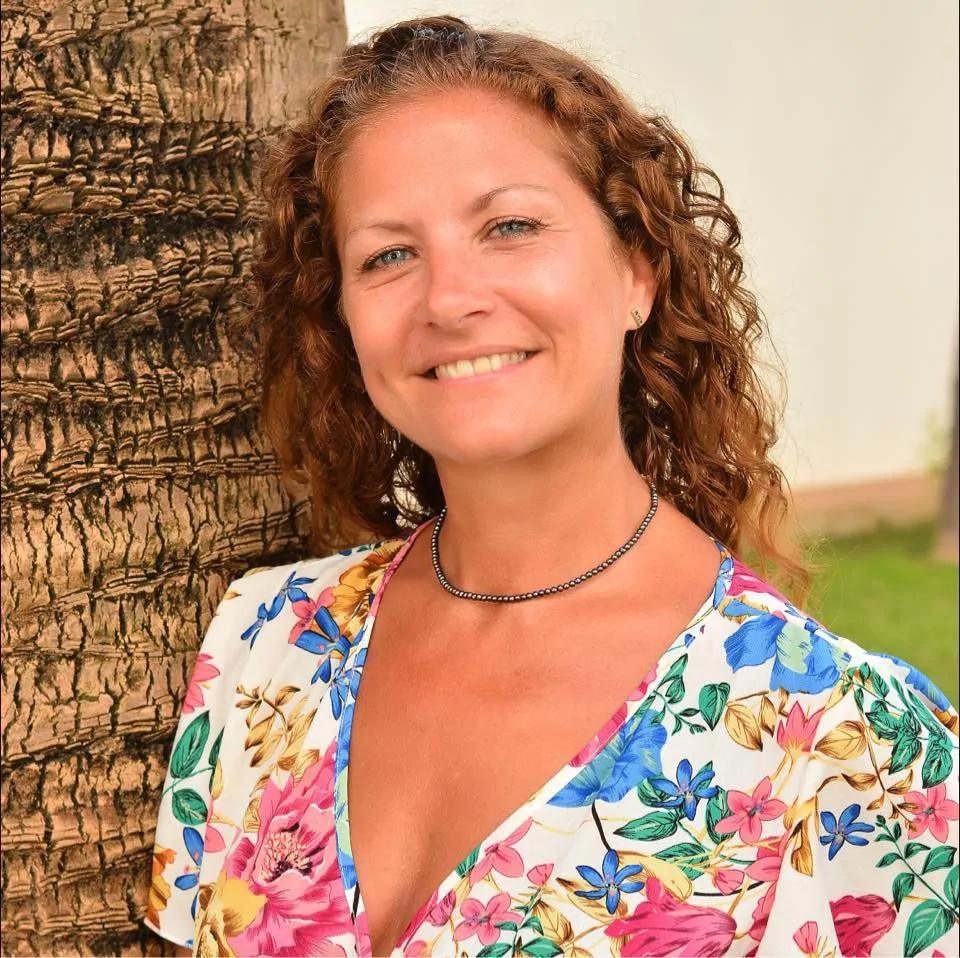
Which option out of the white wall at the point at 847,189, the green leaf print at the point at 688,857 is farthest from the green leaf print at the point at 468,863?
the white wall at the point at 847,189

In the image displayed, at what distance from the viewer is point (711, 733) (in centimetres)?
190

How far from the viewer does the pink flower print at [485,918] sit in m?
1.87

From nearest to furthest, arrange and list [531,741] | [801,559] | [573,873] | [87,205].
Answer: [573,873]
[531,741]
[87,205]
[801,559]

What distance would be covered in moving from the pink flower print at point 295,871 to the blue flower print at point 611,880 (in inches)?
14.7

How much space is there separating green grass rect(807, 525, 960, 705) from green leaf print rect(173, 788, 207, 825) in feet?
25.3

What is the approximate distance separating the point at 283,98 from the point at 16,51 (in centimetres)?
46

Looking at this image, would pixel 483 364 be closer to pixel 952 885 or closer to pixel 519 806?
pixel 519 806

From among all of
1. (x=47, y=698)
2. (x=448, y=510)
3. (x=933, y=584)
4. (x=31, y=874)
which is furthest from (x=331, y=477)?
(x=933, y=584)

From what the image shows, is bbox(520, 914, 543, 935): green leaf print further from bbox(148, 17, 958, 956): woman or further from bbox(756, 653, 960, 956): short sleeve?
bbox(756, 653, 960, 956): short sleeve

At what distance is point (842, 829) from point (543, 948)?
0.43 m

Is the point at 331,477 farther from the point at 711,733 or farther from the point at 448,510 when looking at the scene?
the point at 711,733

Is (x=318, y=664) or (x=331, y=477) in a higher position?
(x=331, y=477)

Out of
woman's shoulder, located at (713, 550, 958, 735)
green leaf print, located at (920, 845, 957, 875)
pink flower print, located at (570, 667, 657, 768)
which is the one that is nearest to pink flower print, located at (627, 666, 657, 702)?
pink flower print, located at (570, 667, 657, 768)

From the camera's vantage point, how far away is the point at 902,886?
1.81m
